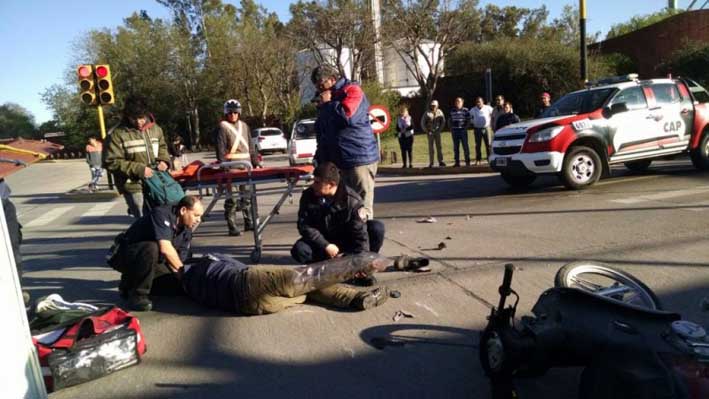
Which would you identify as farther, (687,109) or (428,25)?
(428,25)

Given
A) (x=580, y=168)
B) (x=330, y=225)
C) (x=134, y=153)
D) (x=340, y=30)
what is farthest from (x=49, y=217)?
(x=340, y=30)

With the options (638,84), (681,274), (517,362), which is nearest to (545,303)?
(517,362)

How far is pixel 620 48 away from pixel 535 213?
1277 inches

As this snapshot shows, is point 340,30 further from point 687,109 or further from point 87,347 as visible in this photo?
point 87,347

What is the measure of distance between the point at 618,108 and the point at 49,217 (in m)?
12.5

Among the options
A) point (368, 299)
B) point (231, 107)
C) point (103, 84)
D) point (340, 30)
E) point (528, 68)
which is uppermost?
point (340, 30)

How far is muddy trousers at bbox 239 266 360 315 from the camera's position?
4.56m

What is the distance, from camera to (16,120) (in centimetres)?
5619

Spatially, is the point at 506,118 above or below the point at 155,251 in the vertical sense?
above

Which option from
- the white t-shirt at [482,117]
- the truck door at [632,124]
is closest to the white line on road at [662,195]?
the truck door at [632,124]

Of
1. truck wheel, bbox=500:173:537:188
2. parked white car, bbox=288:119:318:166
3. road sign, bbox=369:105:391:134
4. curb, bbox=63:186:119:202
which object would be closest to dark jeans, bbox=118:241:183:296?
road sign, bbox=369:105:391:134

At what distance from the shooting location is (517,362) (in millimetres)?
2855

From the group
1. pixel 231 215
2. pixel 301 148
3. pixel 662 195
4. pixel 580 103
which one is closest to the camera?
pixel 231 215

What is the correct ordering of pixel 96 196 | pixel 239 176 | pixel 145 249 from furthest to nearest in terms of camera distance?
pixel 96 196
pixel 239 176
pixel 145 249
